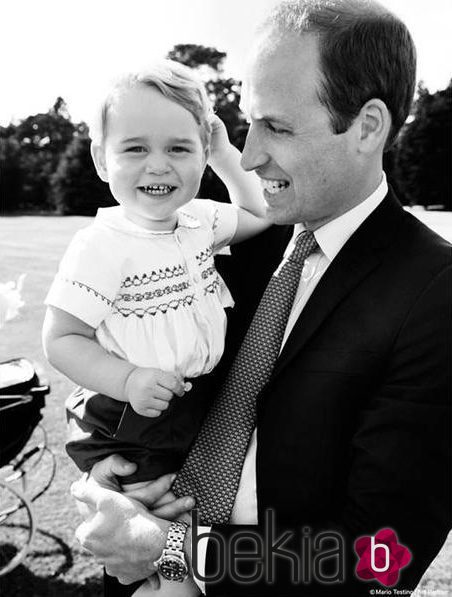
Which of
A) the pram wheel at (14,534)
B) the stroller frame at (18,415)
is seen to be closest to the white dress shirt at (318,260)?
the stroller frame at (18,415)

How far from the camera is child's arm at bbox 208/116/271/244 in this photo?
8.55ft

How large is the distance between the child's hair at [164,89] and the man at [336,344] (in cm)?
17

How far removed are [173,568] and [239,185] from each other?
4.81 feet

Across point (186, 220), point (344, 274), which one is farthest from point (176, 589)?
point (186, 220)

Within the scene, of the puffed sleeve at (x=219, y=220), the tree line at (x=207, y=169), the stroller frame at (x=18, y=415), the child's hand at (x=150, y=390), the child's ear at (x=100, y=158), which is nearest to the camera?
the child's hand at (x=150, y=390)

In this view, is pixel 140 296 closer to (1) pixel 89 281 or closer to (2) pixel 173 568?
(1) pixel 89 281

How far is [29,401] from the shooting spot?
13.4ft

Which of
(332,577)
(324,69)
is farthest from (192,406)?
(324,69)

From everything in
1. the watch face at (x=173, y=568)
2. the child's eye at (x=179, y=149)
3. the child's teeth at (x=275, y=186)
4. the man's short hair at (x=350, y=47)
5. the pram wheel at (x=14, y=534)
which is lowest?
the pram wheel at (x=14, y=534)

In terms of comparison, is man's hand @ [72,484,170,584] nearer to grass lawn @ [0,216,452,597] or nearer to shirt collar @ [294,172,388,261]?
shirt collar @ [294,172,388,261]

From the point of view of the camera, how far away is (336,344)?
1.95m

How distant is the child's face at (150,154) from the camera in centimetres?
210

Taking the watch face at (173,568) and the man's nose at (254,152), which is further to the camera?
the man's nose at (254,152)

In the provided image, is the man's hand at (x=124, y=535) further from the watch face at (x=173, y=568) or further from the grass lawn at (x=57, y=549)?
the grass lawn at (x=57, y=549)
